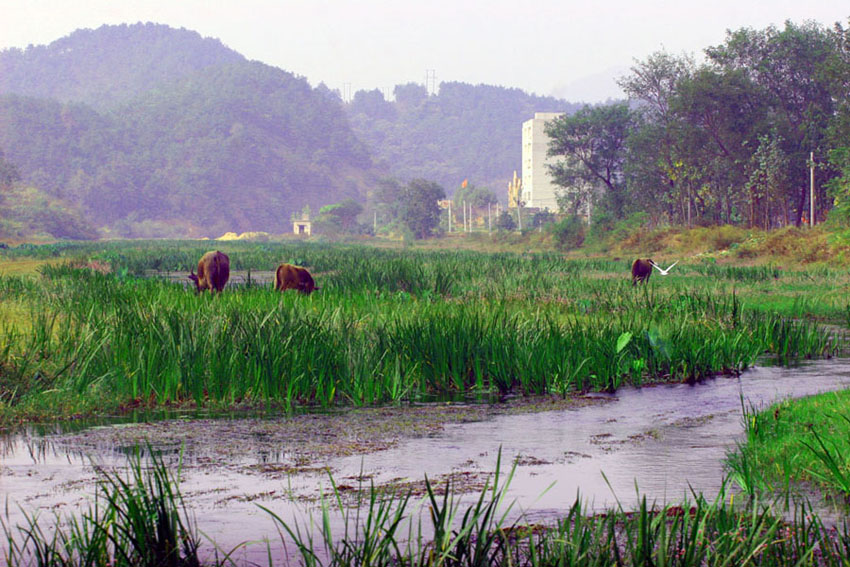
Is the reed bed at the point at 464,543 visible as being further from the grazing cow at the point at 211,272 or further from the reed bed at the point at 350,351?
the grazing cow at the point at 211,272

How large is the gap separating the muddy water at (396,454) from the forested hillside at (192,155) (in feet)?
423

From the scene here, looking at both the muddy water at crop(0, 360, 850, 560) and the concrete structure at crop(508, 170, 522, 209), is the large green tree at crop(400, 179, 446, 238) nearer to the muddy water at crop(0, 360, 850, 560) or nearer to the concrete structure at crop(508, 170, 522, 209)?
the concrete structure at crop(508, 170, 522, 209)

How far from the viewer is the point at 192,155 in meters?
156

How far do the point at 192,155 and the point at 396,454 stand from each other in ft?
511

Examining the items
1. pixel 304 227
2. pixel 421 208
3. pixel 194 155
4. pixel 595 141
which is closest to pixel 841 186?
pixel 595 141

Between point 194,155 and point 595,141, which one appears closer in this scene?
point 595,141

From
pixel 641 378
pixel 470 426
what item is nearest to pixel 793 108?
pixel 641 378

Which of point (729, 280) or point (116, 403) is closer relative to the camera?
point (116, 403)

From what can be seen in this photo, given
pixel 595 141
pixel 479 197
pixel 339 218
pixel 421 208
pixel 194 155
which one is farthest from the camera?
pixel 194 155

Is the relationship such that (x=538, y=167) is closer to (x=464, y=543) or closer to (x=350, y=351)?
(x=350, y=351)

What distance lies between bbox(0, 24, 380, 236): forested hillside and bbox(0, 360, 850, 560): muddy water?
12893 centimetres

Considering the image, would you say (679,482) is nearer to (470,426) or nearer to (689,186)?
(470,426)

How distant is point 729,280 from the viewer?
24.7 m

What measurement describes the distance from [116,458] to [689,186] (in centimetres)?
4768
